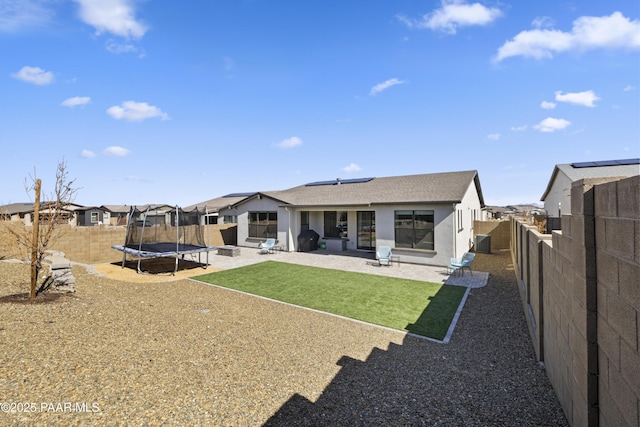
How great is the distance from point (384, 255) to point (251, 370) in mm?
11152

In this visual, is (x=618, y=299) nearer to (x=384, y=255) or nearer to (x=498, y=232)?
(x=384, y=255)

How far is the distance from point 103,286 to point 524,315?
507 inches

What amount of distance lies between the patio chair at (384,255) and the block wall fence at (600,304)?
11023mm

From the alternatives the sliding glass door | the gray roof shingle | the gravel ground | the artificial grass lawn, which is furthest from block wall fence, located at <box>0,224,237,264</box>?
the sliding glass door

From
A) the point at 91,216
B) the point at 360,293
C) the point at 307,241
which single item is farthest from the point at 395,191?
the point at 91,216

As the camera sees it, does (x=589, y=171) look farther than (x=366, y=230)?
No

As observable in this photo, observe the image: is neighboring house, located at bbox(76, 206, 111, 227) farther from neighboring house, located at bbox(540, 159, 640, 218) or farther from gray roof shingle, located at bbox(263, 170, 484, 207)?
neighboring house, located at bbox(540, 159, 640, 218)

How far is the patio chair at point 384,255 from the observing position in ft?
48.3

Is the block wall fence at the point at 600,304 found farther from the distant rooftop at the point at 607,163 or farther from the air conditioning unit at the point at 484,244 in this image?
the distant rooftop at the point at 607,163

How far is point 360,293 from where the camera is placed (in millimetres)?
9914

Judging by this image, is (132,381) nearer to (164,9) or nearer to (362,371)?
(362,371)

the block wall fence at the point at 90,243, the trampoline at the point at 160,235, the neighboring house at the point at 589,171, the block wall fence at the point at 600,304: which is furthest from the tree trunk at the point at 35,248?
the neighboring house at the point at 589,171

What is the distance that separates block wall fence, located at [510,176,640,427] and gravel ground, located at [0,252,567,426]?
1491 millimetres

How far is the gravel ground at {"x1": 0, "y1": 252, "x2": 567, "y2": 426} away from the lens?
358 centimetres
